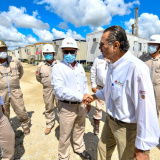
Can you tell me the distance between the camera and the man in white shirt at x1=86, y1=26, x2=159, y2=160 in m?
1.08

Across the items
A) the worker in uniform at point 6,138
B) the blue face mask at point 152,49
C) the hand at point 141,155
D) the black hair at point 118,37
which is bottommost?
the worker in uniform at point 6,138

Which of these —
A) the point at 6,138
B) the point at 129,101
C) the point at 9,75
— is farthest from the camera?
the point at 9,75

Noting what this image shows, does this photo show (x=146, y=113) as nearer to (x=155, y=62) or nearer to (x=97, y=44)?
(x=155, y=62)

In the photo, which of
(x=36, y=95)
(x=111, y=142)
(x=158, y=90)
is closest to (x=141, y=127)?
(x=111, y=142)

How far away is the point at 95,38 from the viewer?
12.5 m

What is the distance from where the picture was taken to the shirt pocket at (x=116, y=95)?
1275 millimetres

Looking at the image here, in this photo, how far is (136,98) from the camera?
1.14m

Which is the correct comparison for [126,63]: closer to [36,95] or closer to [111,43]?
[111,43]

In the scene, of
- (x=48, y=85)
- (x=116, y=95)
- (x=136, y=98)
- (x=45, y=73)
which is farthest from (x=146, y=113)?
(x=45, y=73)

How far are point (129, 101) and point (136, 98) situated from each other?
0.34ft

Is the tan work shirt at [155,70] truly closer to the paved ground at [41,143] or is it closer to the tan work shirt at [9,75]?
the paved ground at [41,143]

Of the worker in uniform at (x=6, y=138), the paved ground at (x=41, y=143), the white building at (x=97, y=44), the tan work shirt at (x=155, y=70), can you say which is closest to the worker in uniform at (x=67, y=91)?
the paved ground at (x=41, y=143)

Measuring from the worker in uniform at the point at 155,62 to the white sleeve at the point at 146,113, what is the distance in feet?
6.83

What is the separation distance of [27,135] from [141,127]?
3.20m
